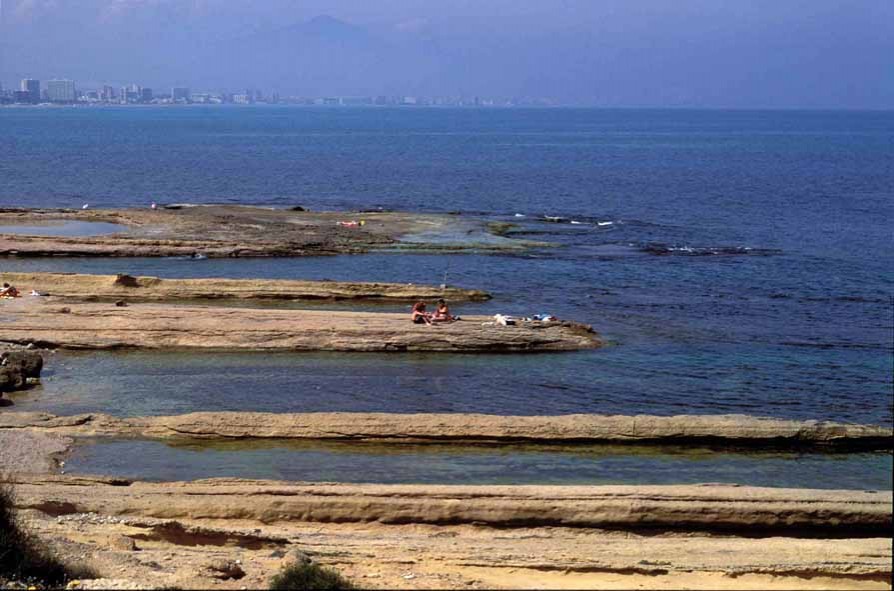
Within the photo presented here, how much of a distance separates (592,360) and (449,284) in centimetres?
1254

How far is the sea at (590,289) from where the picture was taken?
2830 centimetres

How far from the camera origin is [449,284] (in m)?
43.8

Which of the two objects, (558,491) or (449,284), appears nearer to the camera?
(558,491)

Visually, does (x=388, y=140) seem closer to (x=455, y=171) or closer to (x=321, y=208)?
(x=455, y=171)

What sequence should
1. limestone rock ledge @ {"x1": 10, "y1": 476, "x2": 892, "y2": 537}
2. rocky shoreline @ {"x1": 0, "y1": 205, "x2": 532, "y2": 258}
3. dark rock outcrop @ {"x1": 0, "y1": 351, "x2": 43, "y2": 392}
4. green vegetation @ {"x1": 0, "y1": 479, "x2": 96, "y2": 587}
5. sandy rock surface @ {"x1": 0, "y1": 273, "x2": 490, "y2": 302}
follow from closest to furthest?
green vegetation @ {"x1": 0, "y1": 479, "x2": 96, "y2": 587} < limestone rock ledge @ {"x1": 10, "y1": 476, "x2": 892, "y2": 537} < dark rock outcrop @ {"x1": 0, "y1": 351, "x2": 43, "y2": 392} < sandy rock surface @ {"x1": 0, "y1": 273, "x2": 490, "y2": 302} < rocky shoreline @ {"x1": 0, "y1": 205, "x2": 532, "y2": 258}

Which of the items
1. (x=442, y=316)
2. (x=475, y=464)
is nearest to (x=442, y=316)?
(x=442, y=316)

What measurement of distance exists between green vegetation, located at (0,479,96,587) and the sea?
7414mm

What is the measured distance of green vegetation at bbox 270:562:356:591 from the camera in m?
14.1

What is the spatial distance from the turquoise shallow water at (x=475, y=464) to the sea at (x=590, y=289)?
8.2 inches

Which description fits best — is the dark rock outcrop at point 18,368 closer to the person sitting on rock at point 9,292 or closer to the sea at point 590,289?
the sea at point 590,289

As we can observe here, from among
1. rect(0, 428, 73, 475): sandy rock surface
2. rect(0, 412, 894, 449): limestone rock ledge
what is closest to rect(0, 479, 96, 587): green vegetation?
rect(0, 428, 73, 475): sandy rock surface

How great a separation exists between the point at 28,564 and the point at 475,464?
10.2 m

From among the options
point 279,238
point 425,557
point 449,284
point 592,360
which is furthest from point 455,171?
point 425,557

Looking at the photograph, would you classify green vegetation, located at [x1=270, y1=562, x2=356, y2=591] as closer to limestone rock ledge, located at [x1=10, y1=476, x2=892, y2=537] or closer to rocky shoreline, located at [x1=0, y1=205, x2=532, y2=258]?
limestone rock ledge, located at [x1=10, y1=476, x2=892, y2=537]
